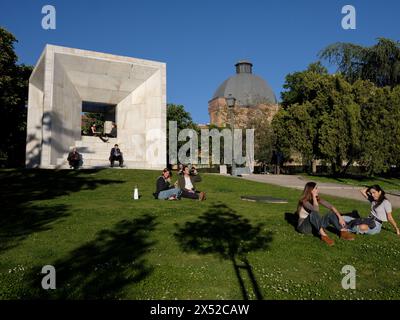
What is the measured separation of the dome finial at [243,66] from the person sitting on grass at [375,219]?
10240 centimetres

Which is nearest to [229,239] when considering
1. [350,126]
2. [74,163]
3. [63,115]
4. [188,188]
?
[188,188]

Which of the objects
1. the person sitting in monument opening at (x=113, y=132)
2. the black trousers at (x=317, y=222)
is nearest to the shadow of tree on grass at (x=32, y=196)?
the black trousers at (x=317, y=222)

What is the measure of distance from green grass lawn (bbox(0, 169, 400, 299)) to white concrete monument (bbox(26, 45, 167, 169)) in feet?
51.2

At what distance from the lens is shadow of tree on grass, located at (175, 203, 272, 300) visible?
20.3 feet

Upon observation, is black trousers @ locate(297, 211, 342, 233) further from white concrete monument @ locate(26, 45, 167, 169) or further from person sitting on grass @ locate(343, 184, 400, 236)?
white concrete monument @ locate(26, 45, 167, 169)

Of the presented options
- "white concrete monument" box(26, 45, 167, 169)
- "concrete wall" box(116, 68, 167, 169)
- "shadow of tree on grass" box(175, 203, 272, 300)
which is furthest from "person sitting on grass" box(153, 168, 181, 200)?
"concrete wall" box(116, 68, 167, 169)

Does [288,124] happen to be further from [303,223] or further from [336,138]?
[303,223]

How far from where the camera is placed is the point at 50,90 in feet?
84.1

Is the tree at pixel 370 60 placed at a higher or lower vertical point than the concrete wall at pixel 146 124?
higher

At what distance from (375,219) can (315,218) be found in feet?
6.31

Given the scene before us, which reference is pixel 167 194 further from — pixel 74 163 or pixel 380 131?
pixel 380 131

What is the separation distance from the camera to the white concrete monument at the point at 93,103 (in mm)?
25891

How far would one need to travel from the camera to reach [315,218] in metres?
8.21

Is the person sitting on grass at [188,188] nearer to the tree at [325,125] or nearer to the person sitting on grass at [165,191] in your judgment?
the person sitting on grass at [165,191]
